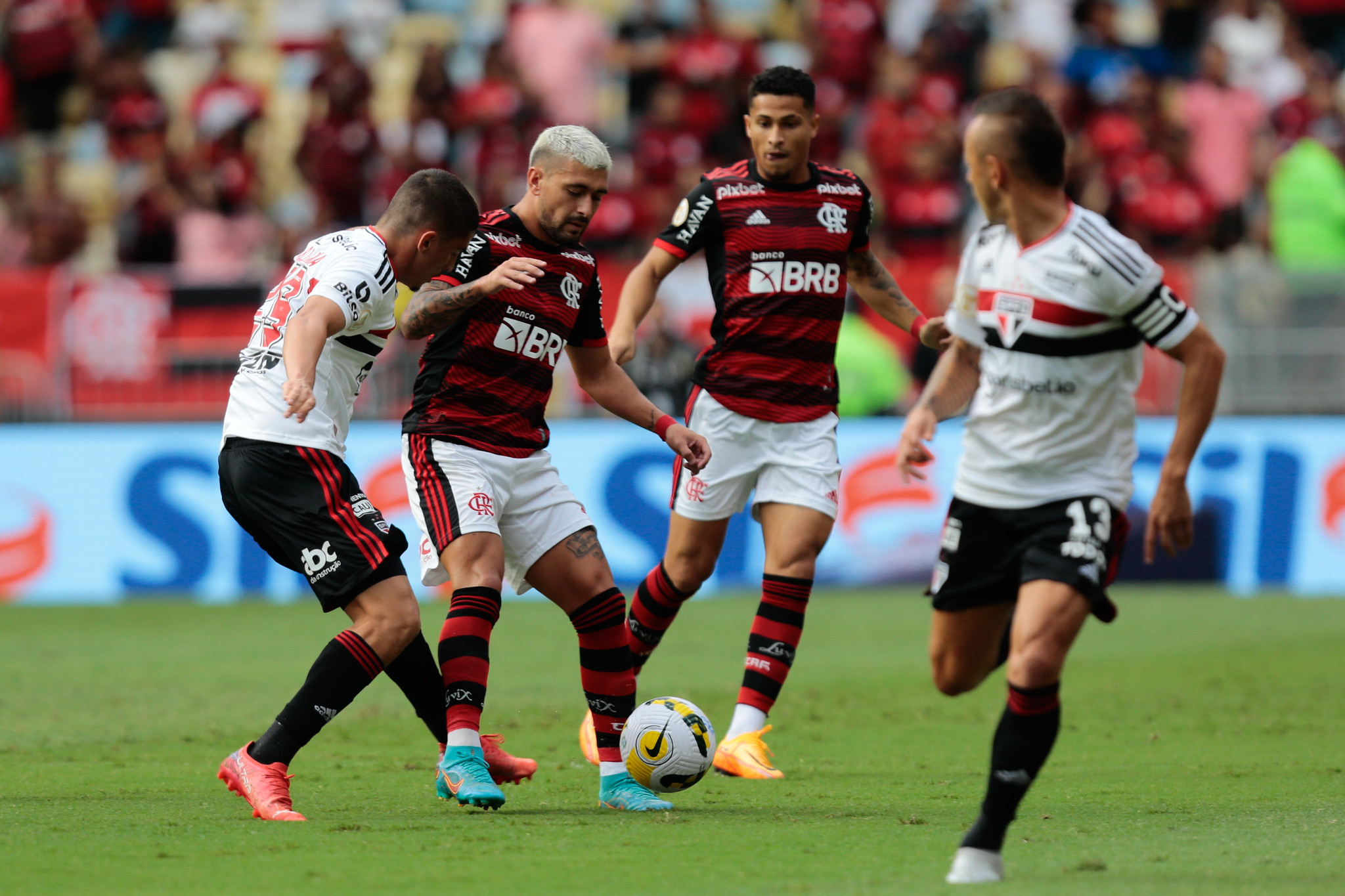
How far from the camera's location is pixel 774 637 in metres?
7.49

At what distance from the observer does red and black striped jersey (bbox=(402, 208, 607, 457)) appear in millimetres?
6617

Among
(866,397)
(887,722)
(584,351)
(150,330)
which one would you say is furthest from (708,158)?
(584,351)

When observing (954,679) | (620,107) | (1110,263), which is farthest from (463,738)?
(620,107)

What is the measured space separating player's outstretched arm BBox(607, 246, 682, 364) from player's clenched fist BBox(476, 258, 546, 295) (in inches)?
58.7

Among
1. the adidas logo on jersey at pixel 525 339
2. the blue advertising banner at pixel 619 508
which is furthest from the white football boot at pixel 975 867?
the blue advertising banner at pixel 619 508

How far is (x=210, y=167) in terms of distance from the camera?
776 inches

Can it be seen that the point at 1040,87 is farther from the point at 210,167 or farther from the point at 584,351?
the point at 584,351

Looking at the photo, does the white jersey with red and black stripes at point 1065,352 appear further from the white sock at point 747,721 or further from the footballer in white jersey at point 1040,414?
the white sock at point 747,721

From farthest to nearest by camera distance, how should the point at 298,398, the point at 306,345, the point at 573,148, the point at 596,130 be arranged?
the point at 596,130, the point at 573,148, the point at 306,345, the point at 298,398

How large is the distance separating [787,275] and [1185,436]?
297 centimetres

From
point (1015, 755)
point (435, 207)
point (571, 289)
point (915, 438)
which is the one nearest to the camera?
point (1015, 755)

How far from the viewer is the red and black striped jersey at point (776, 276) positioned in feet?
25.5

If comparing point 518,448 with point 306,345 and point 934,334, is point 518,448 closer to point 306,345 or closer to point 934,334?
point 306,345

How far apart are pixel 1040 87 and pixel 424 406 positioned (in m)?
13.7
